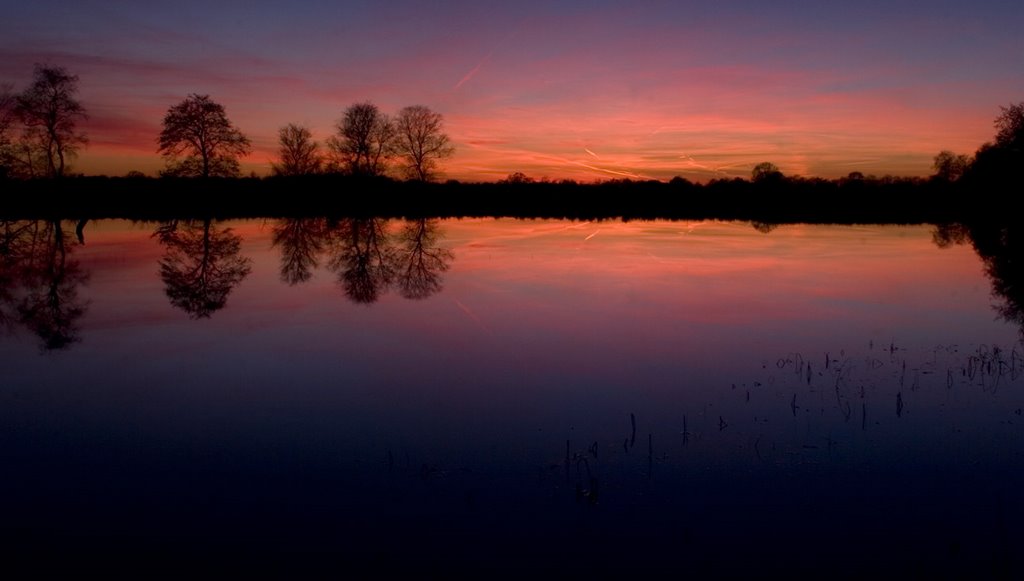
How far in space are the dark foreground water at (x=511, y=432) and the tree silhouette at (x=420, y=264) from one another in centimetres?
113

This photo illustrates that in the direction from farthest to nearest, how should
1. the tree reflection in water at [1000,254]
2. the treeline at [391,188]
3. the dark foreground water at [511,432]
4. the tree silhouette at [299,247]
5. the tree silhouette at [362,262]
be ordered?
the treeline at [391,188] → the tree silhouette at [299,247] → the tree silhouette at [362,262] → the tree reflection in water at [1000,254] → the dark foreground water at [511,432]

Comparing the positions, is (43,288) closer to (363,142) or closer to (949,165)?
(363,142)

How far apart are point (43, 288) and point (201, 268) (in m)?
4.95

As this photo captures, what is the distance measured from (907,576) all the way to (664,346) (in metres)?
6.64

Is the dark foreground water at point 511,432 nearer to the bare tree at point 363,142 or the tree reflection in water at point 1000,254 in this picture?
the tree reflection in water at point 1000,254

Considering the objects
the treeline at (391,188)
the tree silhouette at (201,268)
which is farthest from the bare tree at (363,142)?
the tree silhouette at (201,268)

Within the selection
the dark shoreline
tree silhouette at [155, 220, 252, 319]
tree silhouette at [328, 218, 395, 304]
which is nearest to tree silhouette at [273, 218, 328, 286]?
tree silhouette at [328, 218, 395, 304]

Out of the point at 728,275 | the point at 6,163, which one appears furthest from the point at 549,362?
the point at 6,163

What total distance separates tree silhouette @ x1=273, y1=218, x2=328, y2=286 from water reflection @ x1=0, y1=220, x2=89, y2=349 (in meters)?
5.28

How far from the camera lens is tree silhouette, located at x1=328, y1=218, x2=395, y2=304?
1780cm

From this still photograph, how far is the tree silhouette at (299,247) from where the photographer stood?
2065 cm

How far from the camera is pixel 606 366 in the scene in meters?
9.93

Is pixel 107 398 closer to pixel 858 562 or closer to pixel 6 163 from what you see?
pixel 858 562

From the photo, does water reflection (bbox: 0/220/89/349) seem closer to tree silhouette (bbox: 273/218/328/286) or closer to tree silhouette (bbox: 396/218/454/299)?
tree silhouette (bbox: 273/218/328/286)
